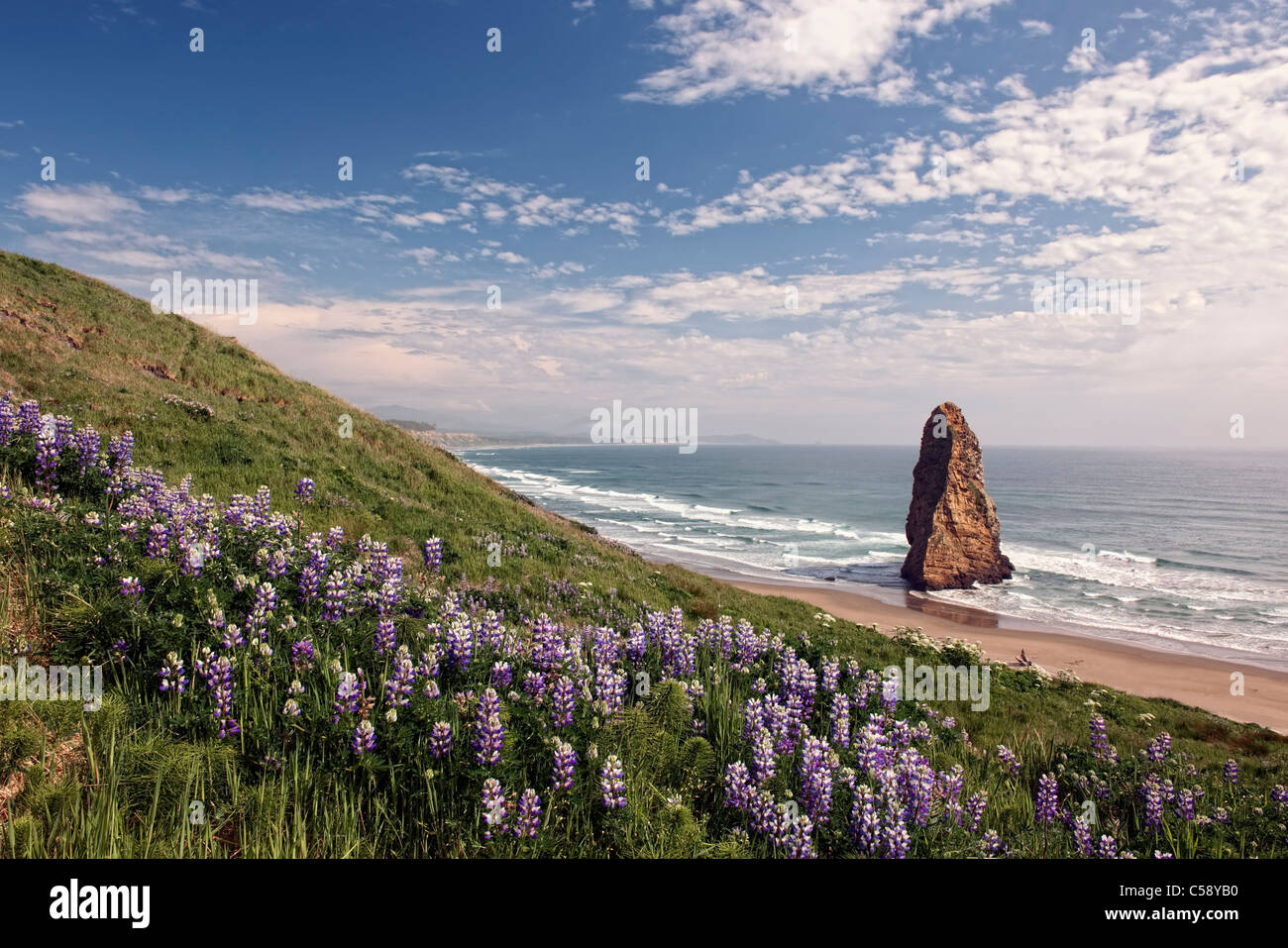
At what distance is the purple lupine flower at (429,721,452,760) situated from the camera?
3512mm

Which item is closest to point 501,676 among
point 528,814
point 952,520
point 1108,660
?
point 528,814

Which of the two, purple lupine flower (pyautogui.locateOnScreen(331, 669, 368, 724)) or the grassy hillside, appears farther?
purple lupine flower (pyautogui.locateOnScreen(331, 669, 368, 724))

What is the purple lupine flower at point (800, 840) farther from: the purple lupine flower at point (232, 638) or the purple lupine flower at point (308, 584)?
the purple lupine flower at point (308, 584)

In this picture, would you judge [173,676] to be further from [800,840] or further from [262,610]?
[800,840]

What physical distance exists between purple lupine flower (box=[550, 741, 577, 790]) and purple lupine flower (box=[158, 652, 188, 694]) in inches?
94.7

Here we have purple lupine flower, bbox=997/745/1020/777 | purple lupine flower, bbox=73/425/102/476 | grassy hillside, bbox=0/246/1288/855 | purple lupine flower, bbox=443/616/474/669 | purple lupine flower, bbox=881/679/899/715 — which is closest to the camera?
grassy hillside, bbox=0/246/1288/855

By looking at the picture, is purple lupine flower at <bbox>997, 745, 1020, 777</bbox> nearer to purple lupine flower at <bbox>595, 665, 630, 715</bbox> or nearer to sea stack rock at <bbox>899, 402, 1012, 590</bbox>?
purple lupine flower at <bbox>595, 665, 630, 715</bbox>

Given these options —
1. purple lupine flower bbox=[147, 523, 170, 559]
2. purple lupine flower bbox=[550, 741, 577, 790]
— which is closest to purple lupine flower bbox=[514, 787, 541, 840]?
purple lupine flower bbox=[550, 741, 577, 790]

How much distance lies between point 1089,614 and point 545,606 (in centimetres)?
3932

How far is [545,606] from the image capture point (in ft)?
35.9

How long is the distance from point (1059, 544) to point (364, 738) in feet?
230

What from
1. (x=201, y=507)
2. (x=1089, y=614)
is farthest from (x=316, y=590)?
(x=1089, y=614)

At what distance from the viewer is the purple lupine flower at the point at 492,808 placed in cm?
303

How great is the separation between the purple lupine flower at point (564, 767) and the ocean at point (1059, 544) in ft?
129
